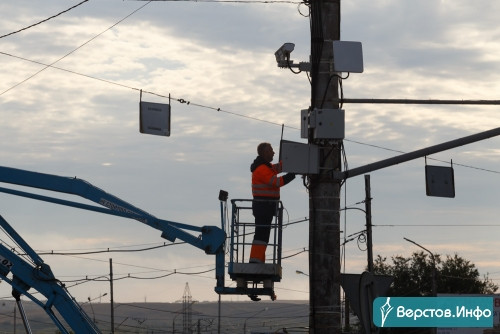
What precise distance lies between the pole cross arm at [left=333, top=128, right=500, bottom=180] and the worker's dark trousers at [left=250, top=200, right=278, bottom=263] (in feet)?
5.51

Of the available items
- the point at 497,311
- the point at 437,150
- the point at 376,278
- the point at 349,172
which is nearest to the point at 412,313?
the point at 437,150

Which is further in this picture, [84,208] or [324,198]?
[84,208]

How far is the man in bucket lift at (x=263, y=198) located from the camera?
19.2 meters

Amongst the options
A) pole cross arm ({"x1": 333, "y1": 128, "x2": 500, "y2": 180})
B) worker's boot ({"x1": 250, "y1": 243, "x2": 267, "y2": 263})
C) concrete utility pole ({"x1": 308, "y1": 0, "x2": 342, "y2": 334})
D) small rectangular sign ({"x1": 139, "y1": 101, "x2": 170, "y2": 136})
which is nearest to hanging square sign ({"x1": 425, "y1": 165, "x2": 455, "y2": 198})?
pole cross arm ({"x1": 333, "y1": 128, "x2": 500, "y2": 180})

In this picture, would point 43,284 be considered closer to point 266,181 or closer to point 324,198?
point 266,181

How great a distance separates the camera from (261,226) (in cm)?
1922

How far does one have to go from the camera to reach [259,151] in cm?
1959

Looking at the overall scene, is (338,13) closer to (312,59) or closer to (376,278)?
(312,59)

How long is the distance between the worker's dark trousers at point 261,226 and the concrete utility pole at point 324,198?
1.58 meters

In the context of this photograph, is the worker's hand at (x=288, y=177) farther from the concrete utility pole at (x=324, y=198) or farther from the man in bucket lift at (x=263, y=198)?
the concrete utility pole at (x=324, y=198)

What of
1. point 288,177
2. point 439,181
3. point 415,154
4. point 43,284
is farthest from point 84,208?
point 439,181

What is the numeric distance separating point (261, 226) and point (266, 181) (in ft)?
2.76

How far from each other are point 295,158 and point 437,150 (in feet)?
11.7

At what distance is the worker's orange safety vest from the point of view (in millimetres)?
19125
